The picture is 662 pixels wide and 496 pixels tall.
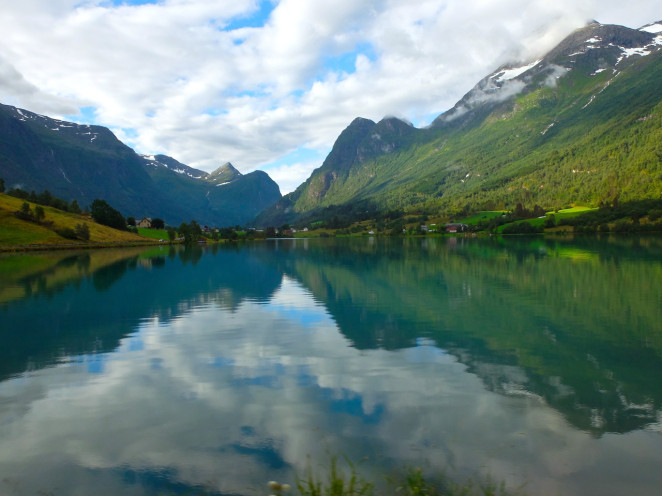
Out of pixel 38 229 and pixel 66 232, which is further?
pixel 66 232

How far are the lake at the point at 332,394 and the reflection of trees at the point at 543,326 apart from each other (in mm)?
142

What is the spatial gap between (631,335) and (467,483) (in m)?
18.2

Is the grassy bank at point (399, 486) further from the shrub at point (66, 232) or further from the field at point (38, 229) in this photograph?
the shrub at point (66, 232)

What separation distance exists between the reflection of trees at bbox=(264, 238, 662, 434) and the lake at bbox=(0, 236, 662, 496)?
14cm

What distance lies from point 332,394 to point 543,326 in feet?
52.1

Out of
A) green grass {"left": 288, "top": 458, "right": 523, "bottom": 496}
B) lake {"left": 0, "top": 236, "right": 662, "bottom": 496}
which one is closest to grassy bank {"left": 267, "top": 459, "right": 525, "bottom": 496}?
green grass {"left": 288, "top": 458, "right": 523, "bottom": 496}

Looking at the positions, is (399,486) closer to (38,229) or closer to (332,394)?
(332,394)

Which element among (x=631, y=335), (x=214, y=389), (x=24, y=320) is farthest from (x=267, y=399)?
(x=24, y=320)

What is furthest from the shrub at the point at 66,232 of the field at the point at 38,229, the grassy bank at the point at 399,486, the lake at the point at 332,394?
the grassy bank at the point at 399,486

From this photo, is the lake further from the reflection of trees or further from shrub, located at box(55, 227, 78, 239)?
shrub, located at box(55, 227, 78, 239)

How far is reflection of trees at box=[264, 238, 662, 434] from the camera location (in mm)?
14719

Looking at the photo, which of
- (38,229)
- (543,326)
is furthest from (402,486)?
(38,229)

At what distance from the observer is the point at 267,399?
14781 millimetres

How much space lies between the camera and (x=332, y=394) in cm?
1517
